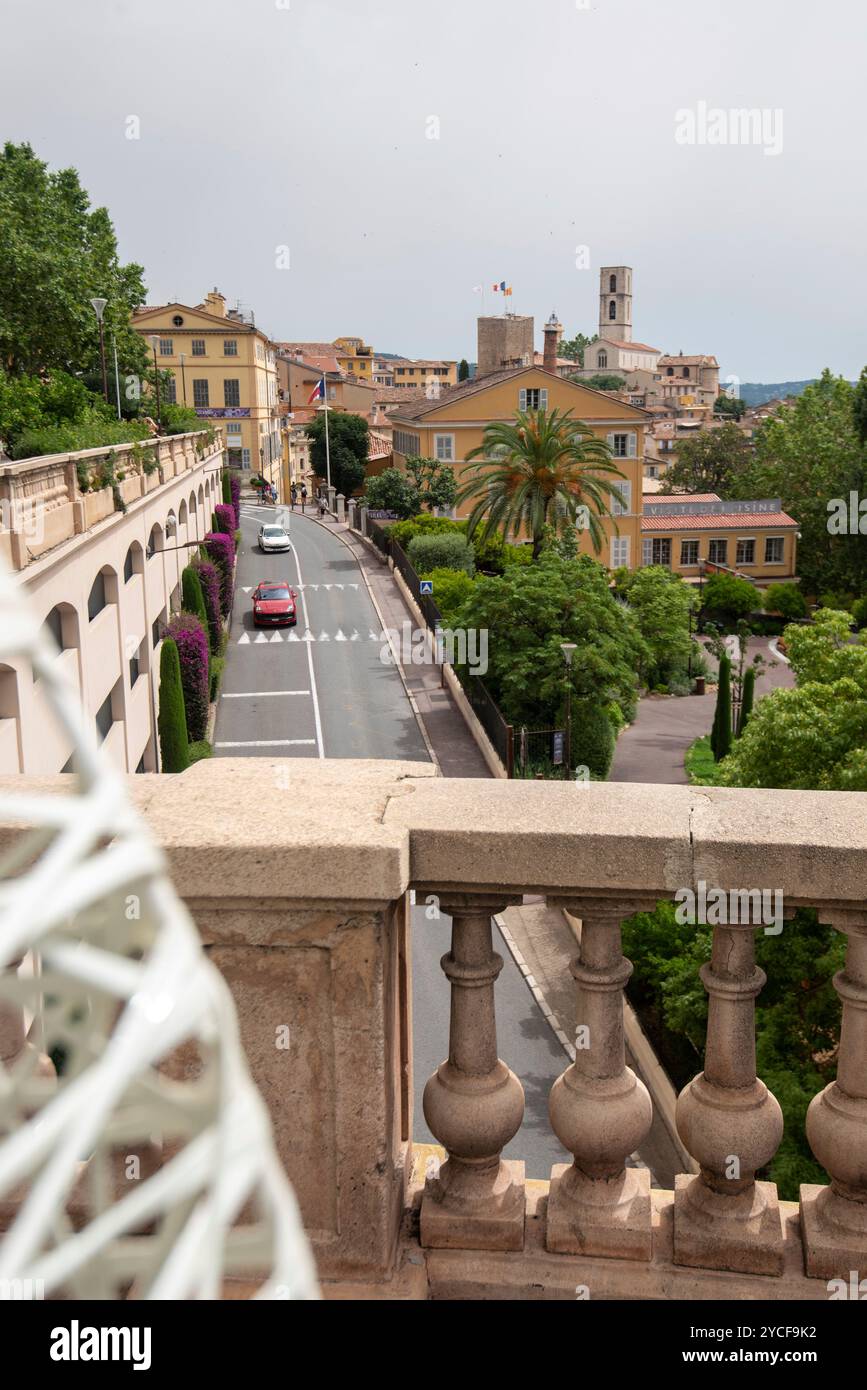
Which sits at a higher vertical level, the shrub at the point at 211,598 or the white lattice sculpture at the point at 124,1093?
the white lattice sculpture at the point at 124,1093

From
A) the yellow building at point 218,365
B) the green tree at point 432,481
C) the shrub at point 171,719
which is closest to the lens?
the shrub at point 171,719

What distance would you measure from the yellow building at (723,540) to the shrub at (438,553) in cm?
1781

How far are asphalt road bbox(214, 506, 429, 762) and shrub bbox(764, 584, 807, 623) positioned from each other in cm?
2243

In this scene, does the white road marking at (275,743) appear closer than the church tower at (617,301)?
Yes

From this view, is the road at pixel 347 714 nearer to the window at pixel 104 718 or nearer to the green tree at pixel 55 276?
the window at pixel 104 718

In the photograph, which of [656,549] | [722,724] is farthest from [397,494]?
[722,724]

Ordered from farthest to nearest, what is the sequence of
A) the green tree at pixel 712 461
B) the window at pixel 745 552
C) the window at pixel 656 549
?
1. the green tree at pixel 712 461
2. the window at pixel 745 552
3. the window at pixel 656 549

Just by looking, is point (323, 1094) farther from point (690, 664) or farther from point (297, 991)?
point (690, 664)

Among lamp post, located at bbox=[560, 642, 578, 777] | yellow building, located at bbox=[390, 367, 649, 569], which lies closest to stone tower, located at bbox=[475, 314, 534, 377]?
yellow building, located at bbox=[390, 367, 649, 569]

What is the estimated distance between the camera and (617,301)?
195125 mm

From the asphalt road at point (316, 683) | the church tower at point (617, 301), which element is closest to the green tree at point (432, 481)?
the asphalt road at point (316, 683)

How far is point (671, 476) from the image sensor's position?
94.2 meters

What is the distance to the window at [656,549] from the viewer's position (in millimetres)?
68312

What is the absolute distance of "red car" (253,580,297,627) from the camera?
4791 centimetres
